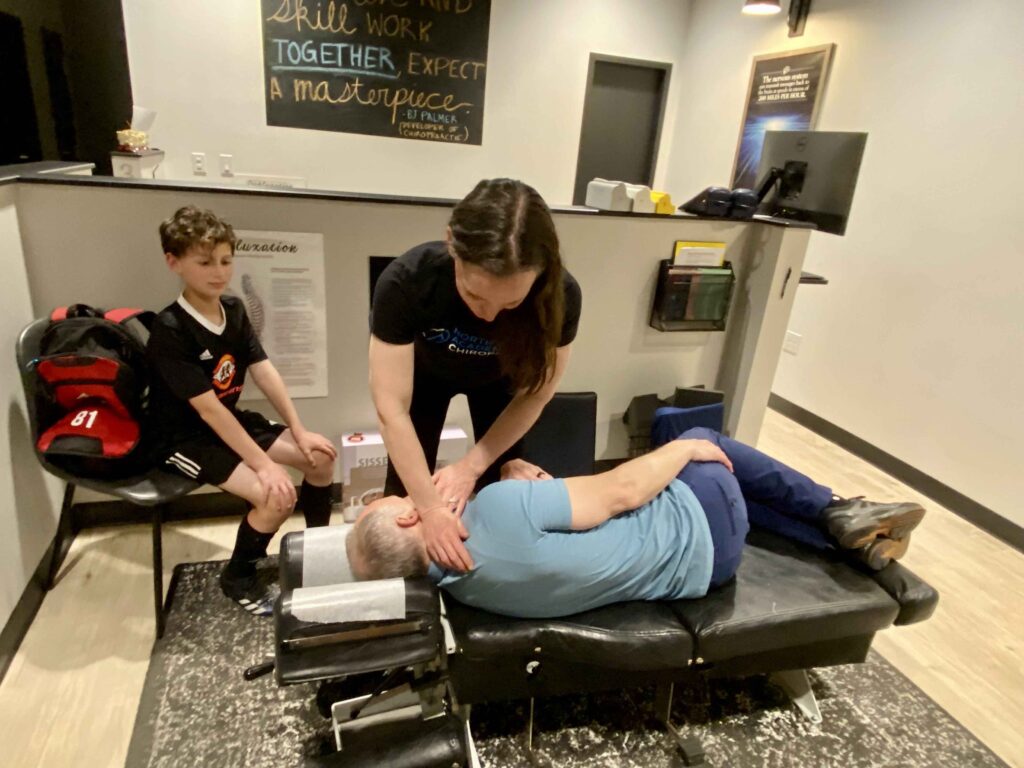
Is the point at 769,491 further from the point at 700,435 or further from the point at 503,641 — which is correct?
the point at 503,641

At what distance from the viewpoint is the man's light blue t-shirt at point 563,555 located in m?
1.22

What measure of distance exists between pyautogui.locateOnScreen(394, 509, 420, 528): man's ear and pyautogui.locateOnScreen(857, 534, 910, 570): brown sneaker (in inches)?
42.7

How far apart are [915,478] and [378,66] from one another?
3.65 m

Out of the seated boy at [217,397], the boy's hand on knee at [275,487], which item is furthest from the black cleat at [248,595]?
the boy's hand on knee at [275,487]

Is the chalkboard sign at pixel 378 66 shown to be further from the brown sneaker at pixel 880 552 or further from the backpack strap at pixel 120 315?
the brown sneaker at pixel 880 552

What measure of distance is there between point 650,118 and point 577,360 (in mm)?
3004

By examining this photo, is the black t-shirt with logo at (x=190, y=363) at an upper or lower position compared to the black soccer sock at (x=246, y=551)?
upper

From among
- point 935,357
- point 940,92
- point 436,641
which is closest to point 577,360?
point 436,641

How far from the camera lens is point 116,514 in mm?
2139

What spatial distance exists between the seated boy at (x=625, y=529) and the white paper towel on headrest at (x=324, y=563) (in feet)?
0.10

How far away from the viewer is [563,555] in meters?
1.25

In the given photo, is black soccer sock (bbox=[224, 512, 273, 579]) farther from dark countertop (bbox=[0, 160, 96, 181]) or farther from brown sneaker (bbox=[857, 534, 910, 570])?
brown sneaker (bbox=[857, 534, 910, 570])

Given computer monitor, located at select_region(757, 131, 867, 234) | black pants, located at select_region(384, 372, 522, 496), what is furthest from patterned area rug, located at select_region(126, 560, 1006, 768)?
computer monitor, located at select_region(757, 131, 867, 234)

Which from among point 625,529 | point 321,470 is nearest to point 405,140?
point 321,470
